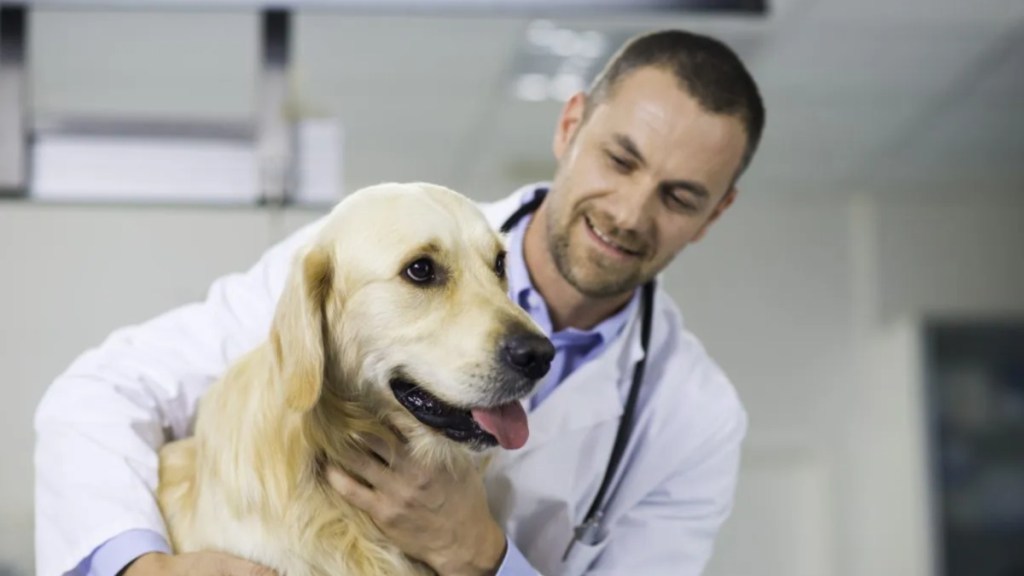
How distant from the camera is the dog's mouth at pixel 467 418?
4.09 ft

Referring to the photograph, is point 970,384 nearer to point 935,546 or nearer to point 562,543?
point 935,546

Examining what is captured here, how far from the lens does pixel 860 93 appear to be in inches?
178

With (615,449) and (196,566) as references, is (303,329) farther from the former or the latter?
(615,449)

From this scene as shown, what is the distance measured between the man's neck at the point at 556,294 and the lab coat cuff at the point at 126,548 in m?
0.64

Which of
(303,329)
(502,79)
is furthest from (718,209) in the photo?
(502,79)

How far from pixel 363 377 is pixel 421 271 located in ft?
0.43

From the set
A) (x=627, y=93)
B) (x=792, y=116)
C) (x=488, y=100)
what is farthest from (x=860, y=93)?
(x=627, y=93)

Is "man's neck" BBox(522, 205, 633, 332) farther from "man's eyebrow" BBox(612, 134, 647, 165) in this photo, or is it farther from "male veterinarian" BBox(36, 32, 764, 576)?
"man's eyebrow" BBox(612, 134, 647, 165)

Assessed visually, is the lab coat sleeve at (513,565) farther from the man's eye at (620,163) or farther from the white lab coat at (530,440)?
the man's eye at (620,163)

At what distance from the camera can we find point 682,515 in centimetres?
174

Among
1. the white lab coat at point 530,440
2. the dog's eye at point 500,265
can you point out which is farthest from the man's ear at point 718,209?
the dog's eye at point 500,265

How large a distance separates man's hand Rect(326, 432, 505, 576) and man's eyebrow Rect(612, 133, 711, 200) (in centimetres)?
51

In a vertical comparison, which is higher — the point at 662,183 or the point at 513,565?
the point at 662,183

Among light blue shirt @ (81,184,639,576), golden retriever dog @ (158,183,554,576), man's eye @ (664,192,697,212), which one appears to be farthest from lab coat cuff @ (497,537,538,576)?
man's eye @ (664,192,697,212)
